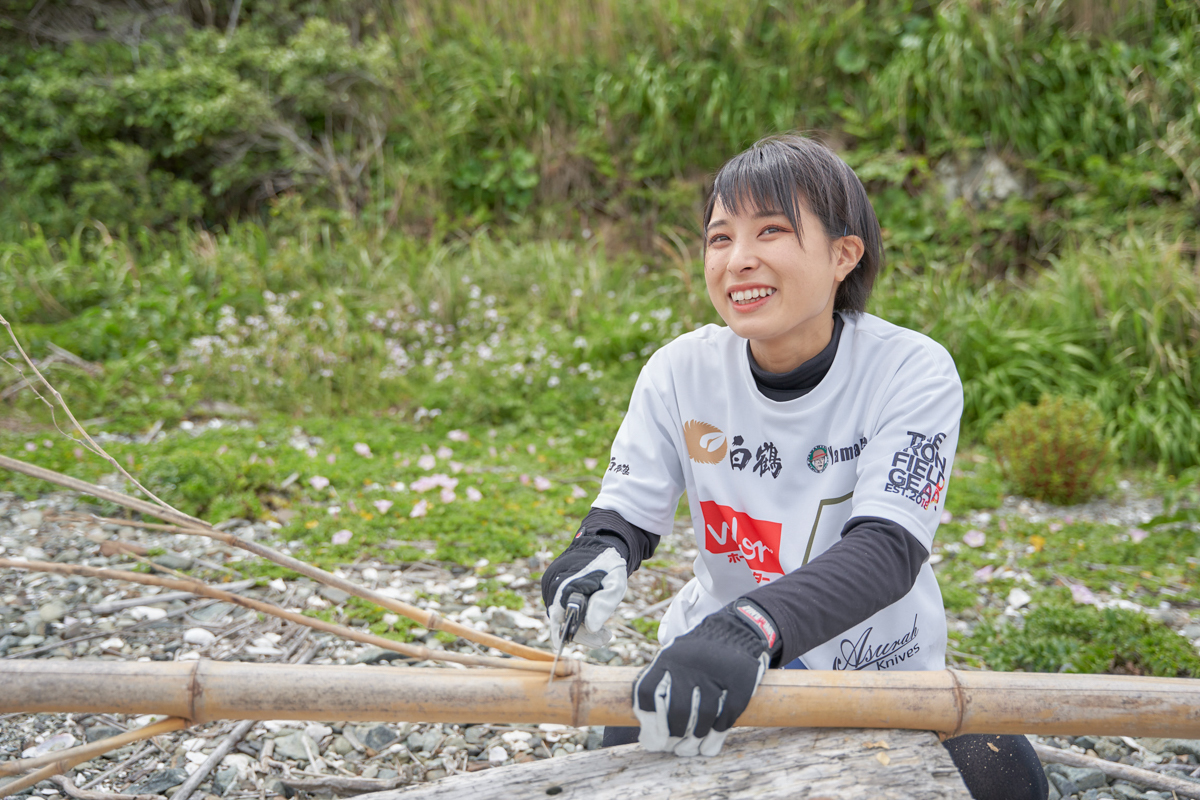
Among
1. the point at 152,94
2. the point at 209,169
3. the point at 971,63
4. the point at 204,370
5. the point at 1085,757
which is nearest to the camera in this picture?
the point at 1085,757

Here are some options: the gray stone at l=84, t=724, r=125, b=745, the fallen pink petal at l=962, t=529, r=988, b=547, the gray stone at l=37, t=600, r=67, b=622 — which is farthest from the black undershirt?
the gray stone at l=37, t=600, r=67, b=622

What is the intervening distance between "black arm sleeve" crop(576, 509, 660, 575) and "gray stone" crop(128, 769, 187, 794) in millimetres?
1126

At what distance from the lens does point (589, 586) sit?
142cm

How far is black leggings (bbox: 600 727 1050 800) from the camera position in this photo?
1558 millimetres

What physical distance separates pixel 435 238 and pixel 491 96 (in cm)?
164

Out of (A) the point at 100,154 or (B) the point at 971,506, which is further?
(A) the point at 100,154

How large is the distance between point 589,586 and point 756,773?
39cm

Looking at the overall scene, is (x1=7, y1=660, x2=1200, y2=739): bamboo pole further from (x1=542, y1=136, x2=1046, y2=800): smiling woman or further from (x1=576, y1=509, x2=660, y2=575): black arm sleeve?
(x1=576, y1=509, x2=660, y2=575): black arm sleeve

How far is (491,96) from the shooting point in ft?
24.0

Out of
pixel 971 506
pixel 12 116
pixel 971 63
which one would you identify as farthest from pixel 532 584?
pixel 12 116

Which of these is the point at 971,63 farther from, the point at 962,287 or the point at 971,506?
the point at 971,506

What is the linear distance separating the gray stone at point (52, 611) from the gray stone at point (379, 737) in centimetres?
113

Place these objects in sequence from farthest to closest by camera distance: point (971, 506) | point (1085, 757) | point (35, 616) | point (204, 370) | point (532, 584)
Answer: point (204, 370) → point (971, 506) → point (532, 584) → point (35, 616) → point (1085, 757)

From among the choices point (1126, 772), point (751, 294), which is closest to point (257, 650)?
point (751, 294)
